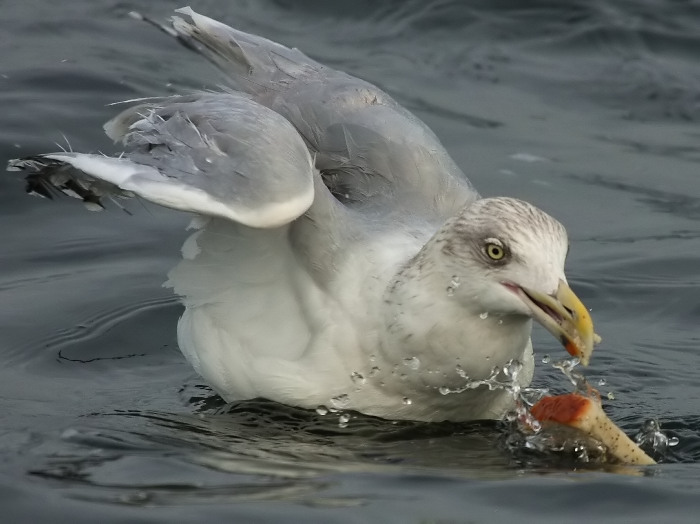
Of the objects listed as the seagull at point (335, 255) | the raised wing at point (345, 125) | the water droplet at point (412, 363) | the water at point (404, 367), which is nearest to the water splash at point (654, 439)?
the water at point (404, 367)

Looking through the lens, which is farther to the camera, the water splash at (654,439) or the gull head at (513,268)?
the water splash at (654,439)

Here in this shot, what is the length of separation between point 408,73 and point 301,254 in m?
5.30

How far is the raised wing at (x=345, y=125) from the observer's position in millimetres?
6289

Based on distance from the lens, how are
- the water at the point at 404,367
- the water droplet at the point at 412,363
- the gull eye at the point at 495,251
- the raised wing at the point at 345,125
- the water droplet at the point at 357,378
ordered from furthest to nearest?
the raised wing at the point at 345,125
the water droplet at the point at 357,378
the water droplet at the point at 412,363
the gull eye at the point at 495,251
the water at the point at 404,367

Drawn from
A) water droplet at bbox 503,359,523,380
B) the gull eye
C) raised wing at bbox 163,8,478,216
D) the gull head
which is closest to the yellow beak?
the gull head

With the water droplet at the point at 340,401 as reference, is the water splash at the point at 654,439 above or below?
above

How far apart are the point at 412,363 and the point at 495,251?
59 centimetres

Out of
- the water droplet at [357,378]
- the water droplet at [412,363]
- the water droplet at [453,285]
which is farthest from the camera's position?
the water droplet at [357,378]

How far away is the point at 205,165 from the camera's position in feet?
17.8

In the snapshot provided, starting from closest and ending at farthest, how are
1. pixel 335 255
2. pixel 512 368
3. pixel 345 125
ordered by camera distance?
pixel 512 368, pixel 335 255, pixel 345 125

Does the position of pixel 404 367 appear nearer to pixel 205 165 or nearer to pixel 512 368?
pixel 512 368

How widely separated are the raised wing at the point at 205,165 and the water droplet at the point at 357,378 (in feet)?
2.29

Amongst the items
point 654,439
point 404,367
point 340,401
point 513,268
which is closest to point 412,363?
point 404,367

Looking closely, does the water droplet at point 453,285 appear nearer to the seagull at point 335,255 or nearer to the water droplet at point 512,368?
the seagull at point 335,255
